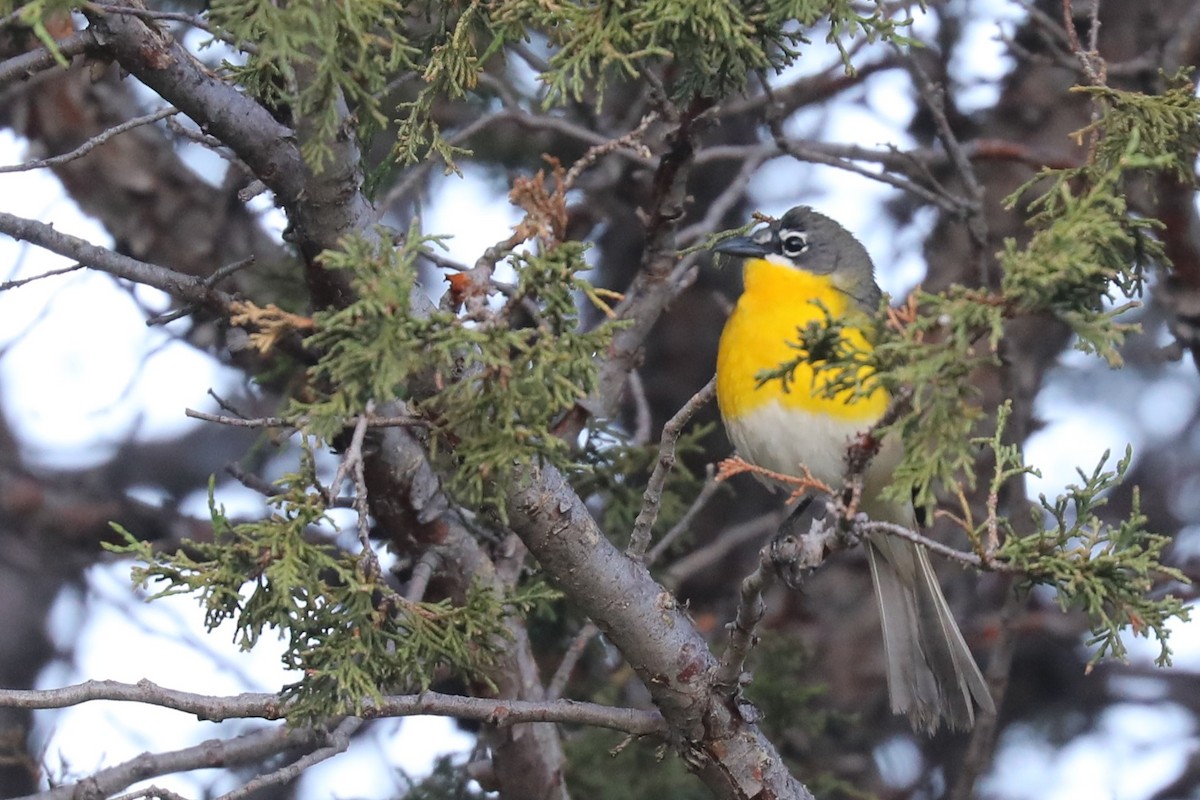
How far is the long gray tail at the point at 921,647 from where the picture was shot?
165 inches

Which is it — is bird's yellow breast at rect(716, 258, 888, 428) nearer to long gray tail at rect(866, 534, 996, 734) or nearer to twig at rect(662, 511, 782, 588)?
long gray tail at rect(866, 534, 996, 734)

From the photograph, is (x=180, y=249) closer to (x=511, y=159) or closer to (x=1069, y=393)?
(x=511, y=159)

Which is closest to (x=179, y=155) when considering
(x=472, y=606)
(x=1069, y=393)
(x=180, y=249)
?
(x=180, y=249)

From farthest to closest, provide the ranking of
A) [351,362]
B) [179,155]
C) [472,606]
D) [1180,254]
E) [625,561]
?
[179,155]
[1180,254]
[625,561]
[472,606]
[351,362]

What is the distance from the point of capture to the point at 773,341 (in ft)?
13.8

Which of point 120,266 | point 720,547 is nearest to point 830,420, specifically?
point 720,547

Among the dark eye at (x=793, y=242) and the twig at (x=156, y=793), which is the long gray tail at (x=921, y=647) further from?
the twig at (x=156, y=793)

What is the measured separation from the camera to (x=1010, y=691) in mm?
6227

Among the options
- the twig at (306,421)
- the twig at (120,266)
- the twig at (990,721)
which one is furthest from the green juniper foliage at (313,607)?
the twig at (990,721)

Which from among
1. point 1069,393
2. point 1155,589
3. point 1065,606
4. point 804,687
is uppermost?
point 1069,393

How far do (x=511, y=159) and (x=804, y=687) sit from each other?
2584mm

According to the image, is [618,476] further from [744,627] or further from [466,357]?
[466,357]

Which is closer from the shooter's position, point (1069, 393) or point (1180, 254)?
point (1180, 254)

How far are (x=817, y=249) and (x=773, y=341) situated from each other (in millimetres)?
594
